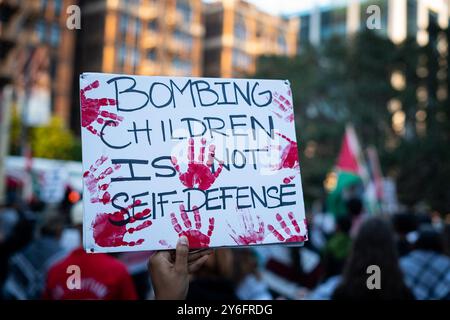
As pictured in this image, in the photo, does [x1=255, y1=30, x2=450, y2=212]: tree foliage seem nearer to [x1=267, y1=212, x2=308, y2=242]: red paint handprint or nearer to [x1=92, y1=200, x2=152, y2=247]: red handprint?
[x1=267, y1=212, x2=308, y2=242]: red paint handprint

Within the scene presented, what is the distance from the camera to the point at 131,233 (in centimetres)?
192

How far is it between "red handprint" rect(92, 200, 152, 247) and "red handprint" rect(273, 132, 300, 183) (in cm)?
58

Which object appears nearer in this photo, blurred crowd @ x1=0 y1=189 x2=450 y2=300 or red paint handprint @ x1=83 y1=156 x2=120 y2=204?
red paint handprint @ x1=83 y1=156 x2=120 y2=204

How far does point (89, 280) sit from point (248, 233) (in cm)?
139

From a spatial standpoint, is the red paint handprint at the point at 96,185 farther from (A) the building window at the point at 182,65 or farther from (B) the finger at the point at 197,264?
(A) the building window at the point at 182,65

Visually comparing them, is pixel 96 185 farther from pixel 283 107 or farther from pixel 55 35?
pixel 55 35

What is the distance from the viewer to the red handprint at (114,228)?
74.8 inches

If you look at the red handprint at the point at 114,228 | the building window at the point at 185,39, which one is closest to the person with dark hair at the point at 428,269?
the red handprint at the point at 114,228

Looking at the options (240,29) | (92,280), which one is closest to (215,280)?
(92,280)

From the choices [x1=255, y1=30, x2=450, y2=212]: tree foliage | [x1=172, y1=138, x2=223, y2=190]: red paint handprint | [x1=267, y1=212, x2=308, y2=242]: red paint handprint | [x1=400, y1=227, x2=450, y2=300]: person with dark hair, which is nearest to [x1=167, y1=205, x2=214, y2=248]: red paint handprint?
[x1=172, y1=138, x2=223, y2=190]: red paint handprint

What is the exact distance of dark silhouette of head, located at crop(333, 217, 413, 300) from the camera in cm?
295
